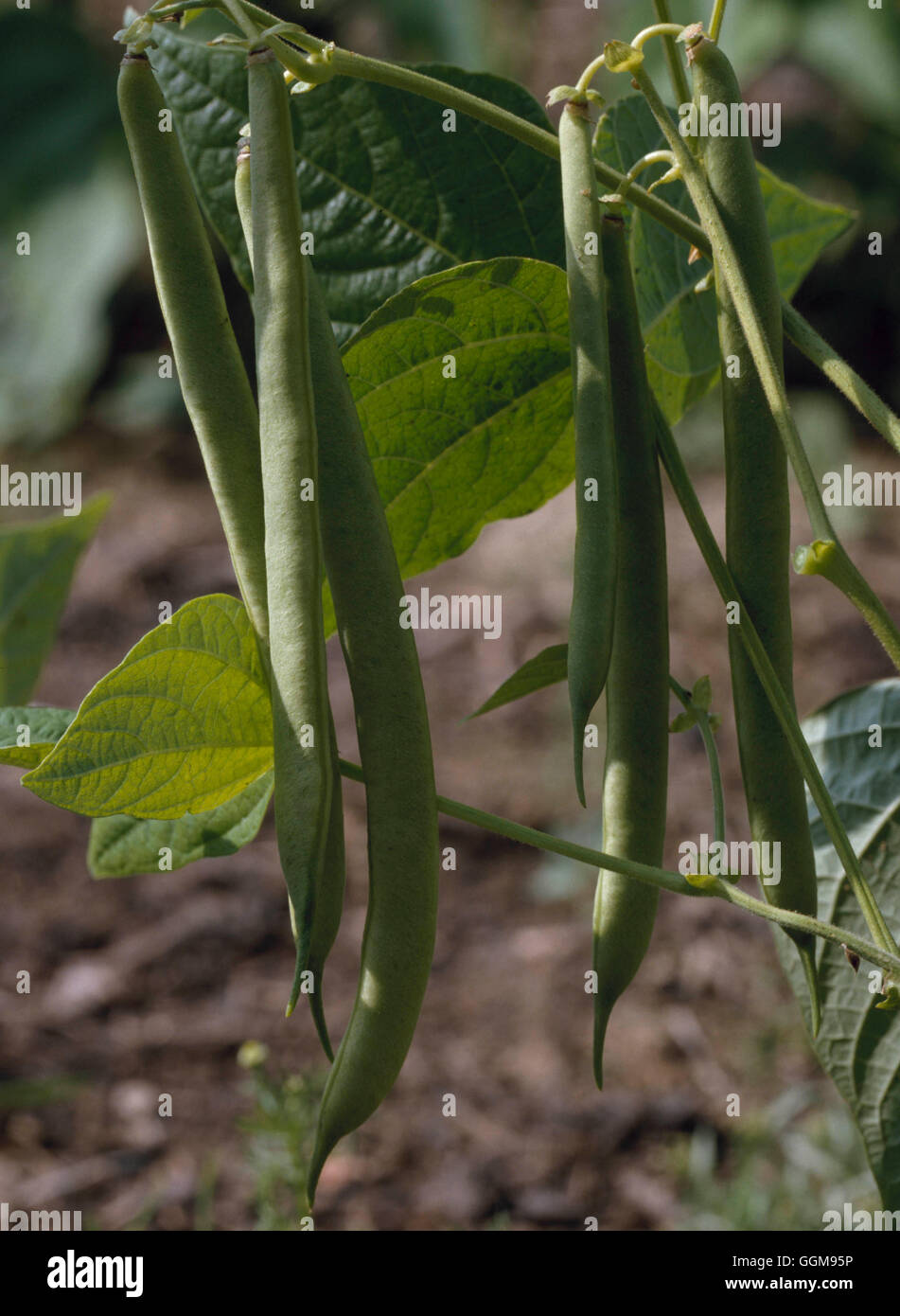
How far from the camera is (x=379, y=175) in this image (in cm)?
82

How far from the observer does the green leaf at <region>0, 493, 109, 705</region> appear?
115 cm

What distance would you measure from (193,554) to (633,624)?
2.28 metres

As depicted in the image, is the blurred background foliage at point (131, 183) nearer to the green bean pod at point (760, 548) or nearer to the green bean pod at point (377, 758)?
the green bean pod at point (760, 548)

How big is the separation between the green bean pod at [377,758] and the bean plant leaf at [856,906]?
340 millimetres

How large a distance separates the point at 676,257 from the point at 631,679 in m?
0.35

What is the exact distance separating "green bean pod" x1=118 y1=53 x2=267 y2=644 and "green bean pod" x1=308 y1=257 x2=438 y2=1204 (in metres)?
0.05

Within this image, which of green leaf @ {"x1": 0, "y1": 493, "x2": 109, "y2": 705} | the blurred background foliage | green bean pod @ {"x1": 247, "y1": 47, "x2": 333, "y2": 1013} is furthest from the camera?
the blurred background foliage

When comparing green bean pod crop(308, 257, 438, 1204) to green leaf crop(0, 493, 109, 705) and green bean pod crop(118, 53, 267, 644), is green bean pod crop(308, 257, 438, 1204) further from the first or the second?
green leaf crop(0, 493, 109, 705)

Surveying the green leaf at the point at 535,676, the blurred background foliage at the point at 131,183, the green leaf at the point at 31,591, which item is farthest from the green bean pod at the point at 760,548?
the blurred background foliage at the point at 131,183

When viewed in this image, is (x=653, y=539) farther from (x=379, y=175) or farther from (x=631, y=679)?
(x=379, y=175)

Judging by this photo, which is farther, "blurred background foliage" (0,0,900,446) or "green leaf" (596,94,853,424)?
"blurred background foliage" (0,0,900,446)

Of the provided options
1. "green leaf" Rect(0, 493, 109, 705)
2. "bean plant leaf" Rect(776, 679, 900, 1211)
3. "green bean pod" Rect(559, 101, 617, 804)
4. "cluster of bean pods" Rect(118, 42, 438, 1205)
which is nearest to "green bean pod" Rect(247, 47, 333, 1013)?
"cluster of bean pods" Rect(118, 42, 438, 1205)

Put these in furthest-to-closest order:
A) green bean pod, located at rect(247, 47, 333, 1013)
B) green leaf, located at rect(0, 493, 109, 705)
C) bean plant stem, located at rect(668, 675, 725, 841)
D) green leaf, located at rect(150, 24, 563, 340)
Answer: green leaf, located at rect(0, 493, 109, 705) < green leaf, located at rect(150, 24, 563, 340) < bean plant stem, located at rect(668, 675, 725, 841) < green bean pod, located at rect(247, 47, 333, 1013)

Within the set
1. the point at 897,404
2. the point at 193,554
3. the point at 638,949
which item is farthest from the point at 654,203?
the point at 897,404
